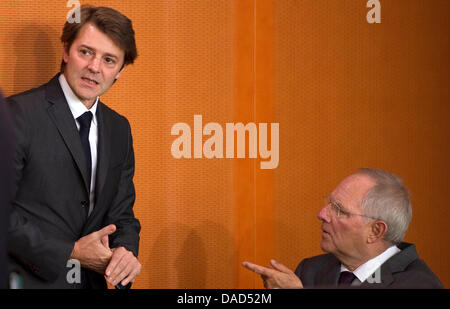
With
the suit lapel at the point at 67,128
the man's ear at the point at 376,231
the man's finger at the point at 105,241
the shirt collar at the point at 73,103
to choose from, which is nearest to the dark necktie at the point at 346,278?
the man's ear at the point at 376,231

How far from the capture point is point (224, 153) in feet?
9.43

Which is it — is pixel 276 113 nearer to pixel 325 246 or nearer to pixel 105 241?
pixel 325 246

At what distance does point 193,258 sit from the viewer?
9.48 ft

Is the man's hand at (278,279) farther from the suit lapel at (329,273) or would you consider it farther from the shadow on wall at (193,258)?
the shadow on wall at (193,258)

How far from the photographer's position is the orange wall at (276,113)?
9.18 feet

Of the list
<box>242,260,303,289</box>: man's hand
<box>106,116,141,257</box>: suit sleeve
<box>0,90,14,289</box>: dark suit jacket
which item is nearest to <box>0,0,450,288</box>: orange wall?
<box>106,116,141,257</box>: suit sleeve

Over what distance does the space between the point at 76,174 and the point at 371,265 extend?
100cm

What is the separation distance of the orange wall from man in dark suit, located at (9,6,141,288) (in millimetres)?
438

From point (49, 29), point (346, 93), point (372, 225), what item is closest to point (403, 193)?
point (372, 225)

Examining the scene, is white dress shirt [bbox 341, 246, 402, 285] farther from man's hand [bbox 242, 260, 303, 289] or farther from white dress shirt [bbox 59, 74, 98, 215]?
white dress shirt [bbox 59, 74, 98, 215]

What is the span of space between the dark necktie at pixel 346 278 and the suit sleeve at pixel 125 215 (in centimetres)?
70

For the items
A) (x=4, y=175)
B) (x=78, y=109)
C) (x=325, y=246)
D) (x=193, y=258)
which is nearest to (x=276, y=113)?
(x=193, y=258)

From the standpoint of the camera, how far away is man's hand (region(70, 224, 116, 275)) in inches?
83.1

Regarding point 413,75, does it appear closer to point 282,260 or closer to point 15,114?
point 282,260
